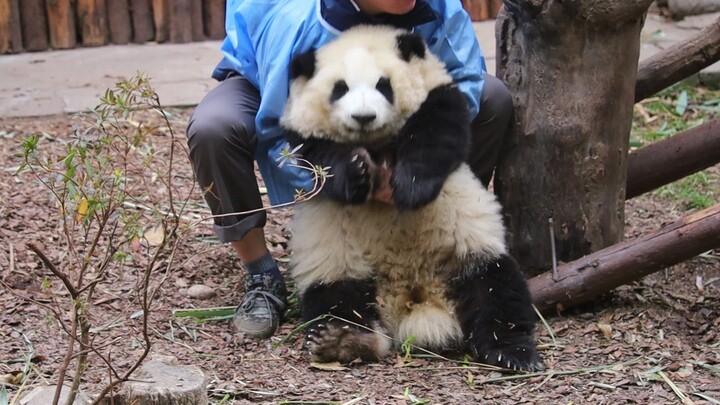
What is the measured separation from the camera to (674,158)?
358 cm

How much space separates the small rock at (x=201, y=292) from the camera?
12.0 ft

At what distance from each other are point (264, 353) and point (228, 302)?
1.54ft

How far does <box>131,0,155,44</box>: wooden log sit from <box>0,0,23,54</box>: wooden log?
0.72 meters

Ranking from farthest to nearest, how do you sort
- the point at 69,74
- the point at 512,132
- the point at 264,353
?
the point at 69,74, the point at 512,132, the point at 264,353

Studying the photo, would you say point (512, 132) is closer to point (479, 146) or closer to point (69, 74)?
point (479, 146)

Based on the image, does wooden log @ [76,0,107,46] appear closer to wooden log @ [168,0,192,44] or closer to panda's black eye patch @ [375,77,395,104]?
wooden log @ [168,0,192,44]

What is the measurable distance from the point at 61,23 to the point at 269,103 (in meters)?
3.79

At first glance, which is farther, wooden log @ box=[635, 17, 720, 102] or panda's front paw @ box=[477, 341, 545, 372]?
wooden log @ box=[635, 17, 720, 102]

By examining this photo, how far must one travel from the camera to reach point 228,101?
10.9 feet

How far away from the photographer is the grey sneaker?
3.34m

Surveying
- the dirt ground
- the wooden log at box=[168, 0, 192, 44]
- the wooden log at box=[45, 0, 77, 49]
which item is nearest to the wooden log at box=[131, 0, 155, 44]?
the wooden log at box=[168, 0, 192, 44]

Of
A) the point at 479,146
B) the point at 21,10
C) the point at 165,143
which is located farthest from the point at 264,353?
the point at 21,10

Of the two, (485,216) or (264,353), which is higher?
(485,216)

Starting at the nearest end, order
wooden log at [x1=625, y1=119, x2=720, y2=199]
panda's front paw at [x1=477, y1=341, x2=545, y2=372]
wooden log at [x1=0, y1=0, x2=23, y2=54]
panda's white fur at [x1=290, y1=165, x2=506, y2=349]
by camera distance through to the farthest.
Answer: panda's front paw at [x1=477, y1=341, x2=545, y2=372], panda's white fur at [x1=290, y1=165, x2=506, y2=349], wooden log at [x1=625, y1=119, x2=720, y2=199], wooden log at [x1=0, y1=0, x2=23, y2=54]
